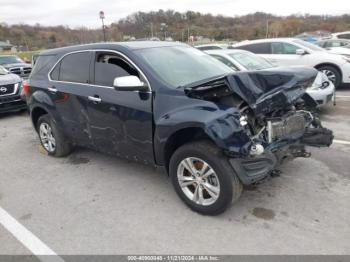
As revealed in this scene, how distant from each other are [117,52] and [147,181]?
167 cm

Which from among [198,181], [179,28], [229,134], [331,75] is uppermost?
[179,28]

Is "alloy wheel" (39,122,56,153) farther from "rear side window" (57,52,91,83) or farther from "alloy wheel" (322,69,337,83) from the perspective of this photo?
"alloy wheel" (322,69,337,83)

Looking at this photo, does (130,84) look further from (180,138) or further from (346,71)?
(346,71)

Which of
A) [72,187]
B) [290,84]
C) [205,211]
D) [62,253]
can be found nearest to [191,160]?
[205,211]

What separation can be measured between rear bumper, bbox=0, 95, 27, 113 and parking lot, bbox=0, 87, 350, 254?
397 centimetres

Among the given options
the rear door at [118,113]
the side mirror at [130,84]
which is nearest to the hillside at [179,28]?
the rear door at [118,113]

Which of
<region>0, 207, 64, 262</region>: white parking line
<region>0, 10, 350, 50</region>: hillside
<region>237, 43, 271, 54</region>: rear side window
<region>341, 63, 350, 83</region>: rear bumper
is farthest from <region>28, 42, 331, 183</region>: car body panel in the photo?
<region>0, 10, 350, 50</region>: hillside

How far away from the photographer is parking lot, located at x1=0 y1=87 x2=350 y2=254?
300 cm

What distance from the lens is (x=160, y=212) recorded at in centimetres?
356

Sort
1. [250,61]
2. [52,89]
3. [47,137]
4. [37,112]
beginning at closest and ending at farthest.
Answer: [52,89], [47,137], [37,112], [250,61]

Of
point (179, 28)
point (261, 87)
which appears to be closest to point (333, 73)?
point (261, 87)

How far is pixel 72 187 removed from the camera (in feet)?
14.1

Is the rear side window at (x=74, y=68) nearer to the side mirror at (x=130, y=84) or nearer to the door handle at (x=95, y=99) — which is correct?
the door handle at (x=95, y=99)

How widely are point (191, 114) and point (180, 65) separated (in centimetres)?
105
